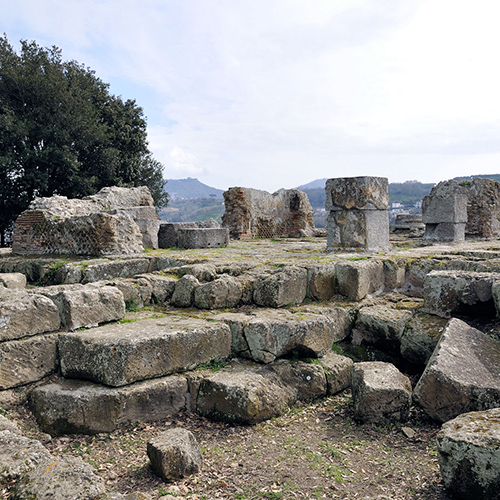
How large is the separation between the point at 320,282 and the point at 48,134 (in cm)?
1858

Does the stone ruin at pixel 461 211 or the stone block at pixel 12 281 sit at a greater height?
the stone ruin at pixel 461 211

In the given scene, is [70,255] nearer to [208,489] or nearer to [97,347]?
[97,347]

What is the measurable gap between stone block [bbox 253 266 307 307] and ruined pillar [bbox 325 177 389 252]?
2471 mm

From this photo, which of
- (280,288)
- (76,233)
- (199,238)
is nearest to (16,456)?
(280,288)

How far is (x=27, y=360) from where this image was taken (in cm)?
418

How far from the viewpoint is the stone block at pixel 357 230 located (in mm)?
7906

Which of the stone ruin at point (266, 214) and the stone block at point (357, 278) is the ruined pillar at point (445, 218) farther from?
the stone ruin at point (266, 214)

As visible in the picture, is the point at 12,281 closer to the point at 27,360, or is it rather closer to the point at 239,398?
the point at 27,360

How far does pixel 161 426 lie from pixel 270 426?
0.99m

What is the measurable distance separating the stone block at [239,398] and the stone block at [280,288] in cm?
137

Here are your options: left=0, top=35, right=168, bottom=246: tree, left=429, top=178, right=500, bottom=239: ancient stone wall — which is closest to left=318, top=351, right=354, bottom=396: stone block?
left=429, top=178, right=500, bottom=239: ancient stone wall

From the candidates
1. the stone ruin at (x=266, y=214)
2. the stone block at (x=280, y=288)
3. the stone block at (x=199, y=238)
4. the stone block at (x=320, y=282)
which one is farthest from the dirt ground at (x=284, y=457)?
the stone ruin at (x=266, y=214)

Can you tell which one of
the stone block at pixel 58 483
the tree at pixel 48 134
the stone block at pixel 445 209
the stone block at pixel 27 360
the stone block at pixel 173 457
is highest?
the tree at pixel 48 134

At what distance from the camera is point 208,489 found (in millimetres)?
3139
